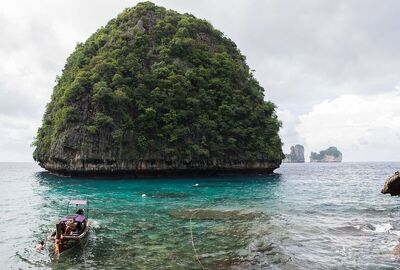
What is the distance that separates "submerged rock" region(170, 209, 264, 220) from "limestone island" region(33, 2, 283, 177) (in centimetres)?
3373

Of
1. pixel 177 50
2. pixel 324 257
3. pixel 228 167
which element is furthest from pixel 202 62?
pixel 324 257

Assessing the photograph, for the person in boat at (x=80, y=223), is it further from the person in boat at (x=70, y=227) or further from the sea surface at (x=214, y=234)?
the sea surface at (x=214, y=234)

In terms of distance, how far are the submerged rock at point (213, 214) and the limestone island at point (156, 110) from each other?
33.7m

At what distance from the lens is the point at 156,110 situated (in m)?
65.2

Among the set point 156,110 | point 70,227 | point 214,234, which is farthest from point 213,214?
point 156,110

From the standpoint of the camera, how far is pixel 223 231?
2147 cm

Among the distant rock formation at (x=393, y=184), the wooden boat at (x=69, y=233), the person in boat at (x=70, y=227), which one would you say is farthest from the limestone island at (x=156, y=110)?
the distant rock formation at (x=393, y=184)

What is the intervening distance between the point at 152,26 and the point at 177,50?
10.6 metres

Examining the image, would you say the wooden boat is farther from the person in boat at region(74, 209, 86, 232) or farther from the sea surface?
the sea surface

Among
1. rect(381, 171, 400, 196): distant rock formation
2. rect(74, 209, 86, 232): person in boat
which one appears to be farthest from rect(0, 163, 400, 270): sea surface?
rect(381, 171, 400, 196): distant rock formation

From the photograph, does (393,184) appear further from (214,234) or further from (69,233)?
(69,233)

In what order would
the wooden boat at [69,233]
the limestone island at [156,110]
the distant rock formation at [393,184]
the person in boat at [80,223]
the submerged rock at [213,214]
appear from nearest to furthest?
1. the distant rock formation at [393,184]
2. the wooden boat at [69,233]
3. the person in boat at [80,223]
4. the submerged rock at [213,214]
5. the limestone island at [156,110]

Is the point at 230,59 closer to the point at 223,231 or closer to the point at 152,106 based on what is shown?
the point at 152,106

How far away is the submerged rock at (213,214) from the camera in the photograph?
84.8ft
